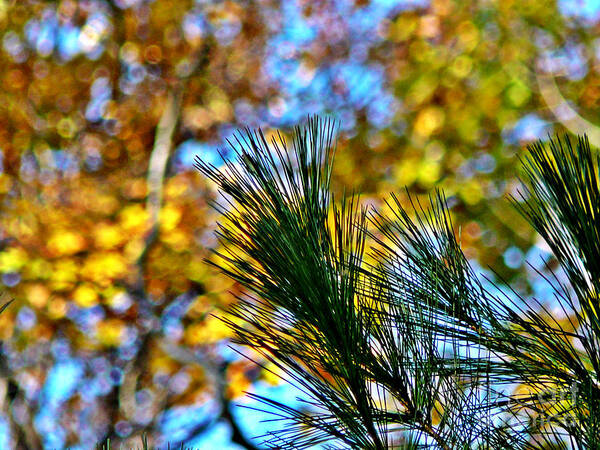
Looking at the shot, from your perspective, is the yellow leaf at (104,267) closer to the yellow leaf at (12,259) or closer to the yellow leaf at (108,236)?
the yellow leaf at (108,236)

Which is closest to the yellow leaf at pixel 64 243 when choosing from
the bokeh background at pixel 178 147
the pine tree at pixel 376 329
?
the bokeh background at pixel 178 147

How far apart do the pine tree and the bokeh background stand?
2.62 m

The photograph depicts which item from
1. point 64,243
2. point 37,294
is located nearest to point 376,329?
point 64,243

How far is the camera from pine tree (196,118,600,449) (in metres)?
0.49

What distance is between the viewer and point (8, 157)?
12.2 feet

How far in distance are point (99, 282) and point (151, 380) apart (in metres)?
0.76

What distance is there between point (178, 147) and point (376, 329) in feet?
11.4

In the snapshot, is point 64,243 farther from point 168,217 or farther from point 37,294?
point 168,217

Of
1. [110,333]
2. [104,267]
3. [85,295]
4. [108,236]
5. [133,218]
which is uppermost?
[133,218]

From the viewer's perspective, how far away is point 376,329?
546 mm

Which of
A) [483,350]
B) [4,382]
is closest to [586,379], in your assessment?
[483,350]

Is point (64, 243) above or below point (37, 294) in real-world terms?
above

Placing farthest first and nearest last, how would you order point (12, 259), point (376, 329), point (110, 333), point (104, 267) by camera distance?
point (110, 333), point (104, 267), point (12, 259), point (376, 329)

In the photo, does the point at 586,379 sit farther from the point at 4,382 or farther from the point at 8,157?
the point at 8,157
